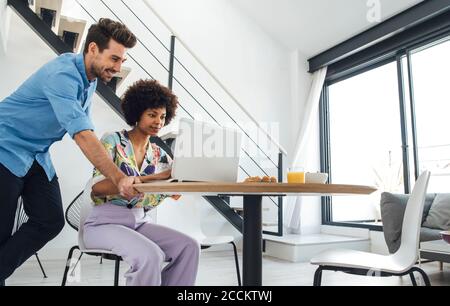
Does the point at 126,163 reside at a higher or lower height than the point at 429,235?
higher

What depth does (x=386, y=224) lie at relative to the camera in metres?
3.08

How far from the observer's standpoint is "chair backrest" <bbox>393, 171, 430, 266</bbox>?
1.34 metres

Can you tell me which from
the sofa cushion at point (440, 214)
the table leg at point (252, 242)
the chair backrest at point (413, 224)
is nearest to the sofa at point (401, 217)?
the sofa cushion at point (440, 214)

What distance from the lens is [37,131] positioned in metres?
1.50

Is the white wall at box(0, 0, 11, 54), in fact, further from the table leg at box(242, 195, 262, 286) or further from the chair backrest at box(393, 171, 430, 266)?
the chair backrest at box(393, 171, 430, 266)

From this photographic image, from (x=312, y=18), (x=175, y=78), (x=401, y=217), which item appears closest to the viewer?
(x=401, y=217)

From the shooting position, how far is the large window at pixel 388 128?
3.84m

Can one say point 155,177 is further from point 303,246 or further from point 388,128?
point 388,128

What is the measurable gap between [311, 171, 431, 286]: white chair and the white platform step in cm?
225

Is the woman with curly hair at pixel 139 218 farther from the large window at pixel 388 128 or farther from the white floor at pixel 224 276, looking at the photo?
the large window at pixel 388 128

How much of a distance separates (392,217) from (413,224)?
6.02ft

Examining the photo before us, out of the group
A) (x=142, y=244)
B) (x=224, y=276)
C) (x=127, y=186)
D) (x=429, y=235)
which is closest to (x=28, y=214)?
(x=142, y=244)

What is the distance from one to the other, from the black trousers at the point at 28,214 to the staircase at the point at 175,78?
163 centimetres

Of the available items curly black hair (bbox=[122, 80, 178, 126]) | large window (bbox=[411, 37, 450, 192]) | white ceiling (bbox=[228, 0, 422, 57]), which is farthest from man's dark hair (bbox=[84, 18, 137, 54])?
large window (bbox=[411, 37, 450, 192])
